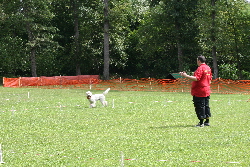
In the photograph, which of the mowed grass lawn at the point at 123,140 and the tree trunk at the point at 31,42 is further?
the tree trunk at the point at 31,42

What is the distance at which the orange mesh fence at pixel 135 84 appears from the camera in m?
31.3

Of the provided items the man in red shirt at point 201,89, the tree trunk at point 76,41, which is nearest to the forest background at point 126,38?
the tree trunk at point 76,41

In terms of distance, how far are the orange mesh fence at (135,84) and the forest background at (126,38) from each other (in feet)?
18.2

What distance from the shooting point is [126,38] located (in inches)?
2122

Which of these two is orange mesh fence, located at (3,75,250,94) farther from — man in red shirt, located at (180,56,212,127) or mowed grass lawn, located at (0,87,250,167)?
man in red shirt, located at (180,56,212,127)

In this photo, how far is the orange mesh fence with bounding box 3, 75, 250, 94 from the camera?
31.3 metres

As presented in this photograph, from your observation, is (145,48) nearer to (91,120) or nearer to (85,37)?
(85,37)

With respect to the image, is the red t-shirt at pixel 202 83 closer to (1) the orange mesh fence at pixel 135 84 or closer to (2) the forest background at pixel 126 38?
(1) the orange mesh fence at pixel 135 84

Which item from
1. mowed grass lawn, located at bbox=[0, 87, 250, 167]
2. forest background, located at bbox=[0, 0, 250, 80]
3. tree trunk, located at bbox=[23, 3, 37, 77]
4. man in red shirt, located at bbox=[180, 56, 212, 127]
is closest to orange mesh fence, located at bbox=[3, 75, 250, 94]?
forest background, located at bbox=[0, 0, 250, 80]

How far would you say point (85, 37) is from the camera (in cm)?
5031

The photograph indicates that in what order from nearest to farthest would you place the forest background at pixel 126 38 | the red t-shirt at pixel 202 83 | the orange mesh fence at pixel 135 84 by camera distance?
1. the red t-shirt at pixel 202 83
2. the orange mesh fence at pixel 135 84
3. the forest background at pixel 126 38

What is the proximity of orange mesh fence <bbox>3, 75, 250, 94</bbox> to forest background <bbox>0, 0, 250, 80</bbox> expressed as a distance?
5.56 metres

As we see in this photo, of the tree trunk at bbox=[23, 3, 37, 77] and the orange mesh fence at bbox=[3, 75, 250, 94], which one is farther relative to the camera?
the tree trunk at bbox=[23, 3, 37, 77]

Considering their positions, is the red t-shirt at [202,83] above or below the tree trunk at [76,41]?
below
